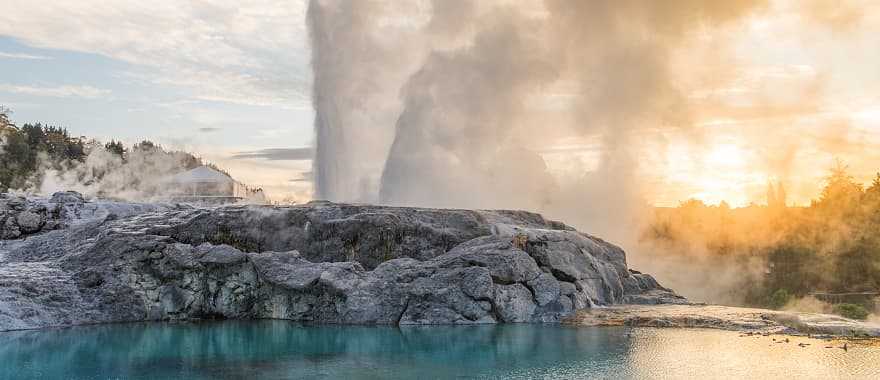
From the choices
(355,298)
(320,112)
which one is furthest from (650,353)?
(320,112)

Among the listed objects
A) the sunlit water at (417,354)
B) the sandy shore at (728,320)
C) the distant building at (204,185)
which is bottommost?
the sunlit water at (417,354)

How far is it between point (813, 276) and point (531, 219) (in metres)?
35.1

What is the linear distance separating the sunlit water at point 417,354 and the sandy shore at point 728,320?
1749 millimetres

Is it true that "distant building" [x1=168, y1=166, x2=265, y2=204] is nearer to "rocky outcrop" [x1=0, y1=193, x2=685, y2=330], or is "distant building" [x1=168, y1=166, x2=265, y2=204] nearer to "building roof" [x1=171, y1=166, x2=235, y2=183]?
"building roof" [x1=171, y1=166, x2=235, y2=183]

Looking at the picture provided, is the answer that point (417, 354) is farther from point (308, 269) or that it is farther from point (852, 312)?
point (852, 312)

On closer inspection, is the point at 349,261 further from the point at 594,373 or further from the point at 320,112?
the point at 594,373

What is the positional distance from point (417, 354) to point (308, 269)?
503 inches

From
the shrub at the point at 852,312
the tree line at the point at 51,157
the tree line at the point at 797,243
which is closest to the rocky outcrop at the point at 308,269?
the shrub at the point at 852,312

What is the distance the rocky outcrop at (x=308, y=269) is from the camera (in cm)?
3838

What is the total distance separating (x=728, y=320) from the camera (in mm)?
36219

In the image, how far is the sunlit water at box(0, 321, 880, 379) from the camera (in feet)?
82.6

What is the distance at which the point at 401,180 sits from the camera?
5631cm

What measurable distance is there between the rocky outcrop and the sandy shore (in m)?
1.96

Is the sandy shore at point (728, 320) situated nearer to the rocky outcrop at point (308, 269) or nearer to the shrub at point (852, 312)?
the rocky outcrop at point (308, 269)
